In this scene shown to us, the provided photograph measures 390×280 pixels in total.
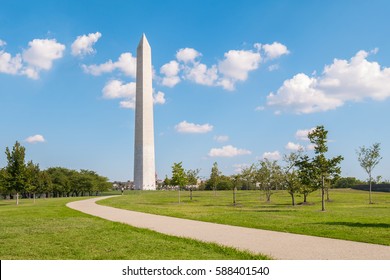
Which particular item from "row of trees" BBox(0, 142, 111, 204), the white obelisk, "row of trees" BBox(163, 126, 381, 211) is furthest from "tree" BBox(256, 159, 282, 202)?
the white obelisk

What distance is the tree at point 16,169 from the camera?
142 feet

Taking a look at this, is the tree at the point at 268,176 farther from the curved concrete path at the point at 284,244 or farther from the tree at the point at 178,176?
the curved concrete path at the point at 284,244

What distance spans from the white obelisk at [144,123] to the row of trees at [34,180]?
Result: 12.6m

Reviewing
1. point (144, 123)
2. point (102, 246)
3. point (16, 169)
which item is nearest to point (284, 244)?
point (102, 246)

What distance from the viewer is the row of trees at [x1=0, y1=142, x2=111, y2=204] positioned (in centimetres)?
4362

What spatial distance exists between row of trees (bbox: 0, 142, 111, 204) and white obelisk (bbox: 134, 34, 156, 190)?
1257 centimetres

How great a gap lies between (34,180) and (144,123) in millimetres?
26328

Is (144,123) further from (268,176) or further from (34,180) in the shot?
(268,176)

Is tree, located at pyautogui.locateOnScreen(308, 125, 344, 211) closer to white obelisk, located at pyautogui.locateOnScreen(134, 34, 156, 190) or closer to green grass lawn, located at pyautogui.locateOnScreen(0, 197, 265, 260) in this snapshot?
green grass lawn, located at pyautogui.locateOnScreen(0, 197, 265, 260)

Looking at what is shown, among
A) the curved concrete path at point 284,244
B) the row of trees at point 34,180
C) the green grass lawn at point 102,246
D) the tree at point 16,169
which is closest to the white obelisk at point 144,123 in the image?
the row of trees at point 34,180

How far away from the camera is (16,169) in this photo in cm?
4388

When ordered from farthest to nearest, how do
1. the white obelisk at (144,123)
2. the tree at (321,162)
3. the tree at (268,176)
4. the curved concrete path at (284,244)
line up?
1. the white obelisk at (144,123)
2. the tree at (268,176)
3. the tree at (321,162)
4. the curved concrete path at (284,244)

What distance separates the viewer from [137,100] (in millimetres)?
76312
